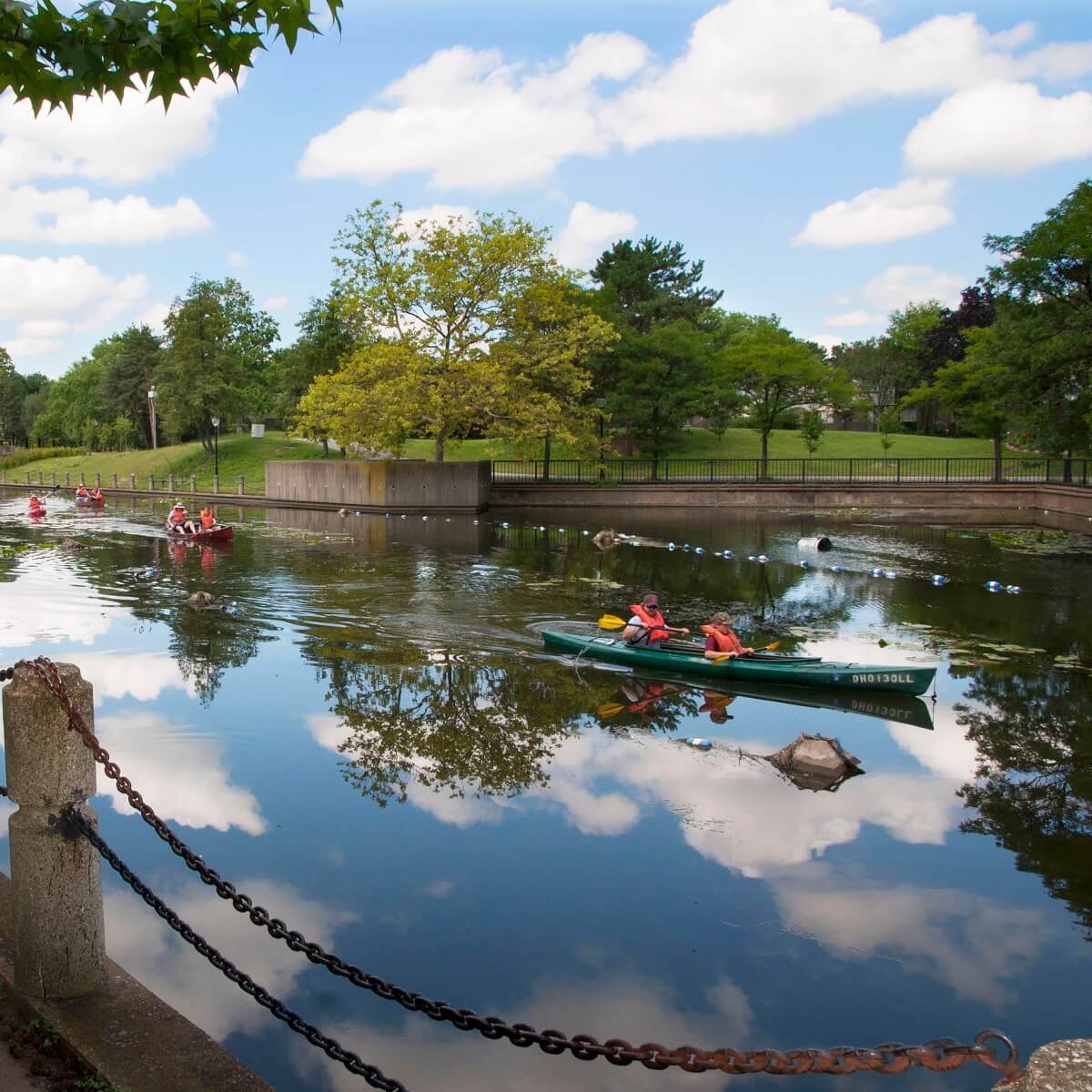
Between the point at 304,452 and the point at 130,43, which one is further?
the point at 304,452

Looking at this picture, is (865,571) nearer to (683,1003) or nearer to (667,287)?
(683,1003)

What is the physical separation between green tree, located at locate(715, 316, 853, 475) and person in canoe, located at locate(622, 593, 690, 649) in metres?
35.0

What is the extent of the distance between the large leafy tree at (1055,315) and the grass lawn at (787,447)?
923 inches

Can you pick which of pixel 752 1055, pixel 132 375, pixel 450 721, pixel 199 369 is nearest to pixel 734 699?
pixel 450 721

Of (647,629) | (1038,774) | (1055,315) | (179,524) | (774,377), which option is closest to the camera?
(1038,774)

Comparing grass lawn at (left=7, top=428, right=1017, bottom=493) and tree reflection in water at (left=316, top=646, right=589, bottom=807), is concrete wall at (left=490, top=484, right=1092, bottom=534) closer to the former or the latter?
grass lawn at (left=7, top=428, right=1017, bottom=493)

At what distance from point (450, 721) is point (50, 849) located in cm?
790

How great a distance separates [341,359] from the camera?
46219mm

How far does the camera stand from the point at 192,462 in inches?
2522

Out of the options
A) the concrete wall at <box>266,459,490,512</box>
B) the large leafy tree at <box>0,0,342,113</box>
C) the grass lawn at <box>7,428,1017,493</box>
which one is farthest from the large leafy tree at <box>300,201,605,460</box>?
the large leafy tree at <box>0,0,342,113</box>

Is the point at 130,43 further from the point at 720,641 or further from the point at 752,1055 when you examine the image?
the point at 720,641

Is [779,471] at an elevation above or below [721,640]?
above

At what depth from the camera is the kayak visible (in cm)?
1334

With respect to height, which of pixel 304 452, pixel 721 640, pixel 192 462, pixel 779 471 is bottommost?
pixel 721 640
